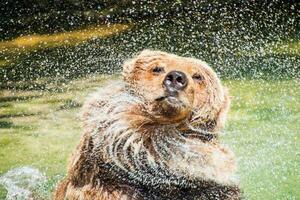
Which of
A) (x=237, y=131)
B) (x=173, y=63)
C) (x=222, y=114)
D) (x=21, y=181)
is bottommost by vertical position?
(x=21, y=181)

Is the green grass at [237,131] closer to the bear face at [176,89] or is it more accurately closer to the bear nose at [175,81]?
the bear face at [176,89]

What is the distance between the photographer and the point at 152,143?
5.30 ft

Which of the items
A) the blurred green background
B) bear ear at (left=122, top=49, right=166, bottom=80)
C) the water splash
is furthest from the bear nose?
the water splash

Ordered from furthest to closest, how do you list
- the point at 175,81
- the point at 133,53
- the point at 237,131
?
the point at 133,53, the point at 237,131, the point at 175,81

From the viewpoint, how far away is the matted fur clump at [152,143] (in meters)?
1.57

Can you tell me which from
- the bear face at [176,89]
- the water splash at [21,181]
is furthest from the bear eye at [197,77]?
the water splash at [21,181]

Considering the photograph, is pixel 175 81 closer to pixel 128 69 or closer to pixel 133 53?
pixel 128 69

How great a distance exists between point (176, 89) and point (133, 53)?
69 centimetres

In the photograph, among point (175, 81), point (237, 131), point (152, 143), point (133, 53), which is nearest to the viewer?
point (175, 81)

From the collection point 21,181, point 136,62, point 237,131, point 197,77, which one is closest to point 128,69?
point 136,62

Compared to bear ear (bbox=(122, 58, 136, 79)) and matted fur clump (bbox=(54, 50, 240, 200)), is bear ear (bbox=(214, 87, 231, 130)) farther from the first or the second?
bear ear (bbox=(122, 58, 136, 79))

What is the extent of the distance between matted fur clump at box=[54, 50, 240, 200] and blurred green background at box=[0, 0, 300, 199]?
0.37m

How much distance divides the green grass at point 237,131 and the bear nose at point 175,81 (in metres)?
0.49

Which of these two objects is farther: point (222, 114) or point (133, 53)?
point (133, 53)
